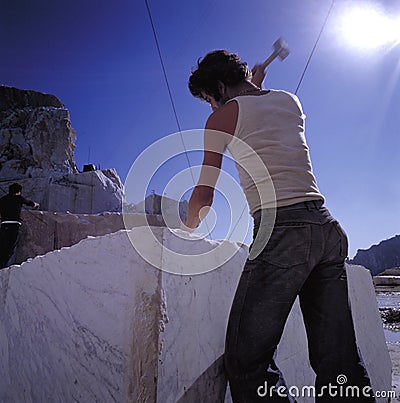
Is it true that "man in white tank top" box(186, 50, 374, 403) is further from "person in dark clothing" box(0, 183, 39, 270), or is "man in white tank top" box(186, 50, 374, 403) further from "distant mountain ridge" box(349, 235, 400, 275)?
"distant mountain ridge" box(349, 235, 400, 275)

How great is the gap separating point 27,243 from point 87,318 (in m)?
4.29

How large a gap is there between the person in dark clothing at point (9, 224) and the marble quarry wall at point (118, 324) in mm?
3340

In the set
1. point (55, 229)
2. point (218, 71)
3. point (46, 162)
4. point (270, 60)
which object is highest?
point (46, 162)

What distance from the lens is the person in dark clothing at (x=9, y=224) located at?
195 inches

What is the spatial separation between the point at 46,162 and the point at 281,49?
23.6 metres

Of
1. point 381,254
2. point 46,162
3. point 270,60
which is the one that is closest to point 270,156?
point 270,60

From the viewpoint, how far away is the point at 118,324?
134 cm

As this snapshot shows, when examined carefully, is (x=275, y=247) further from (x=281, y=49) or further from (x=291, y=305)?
(x=281, y=49)

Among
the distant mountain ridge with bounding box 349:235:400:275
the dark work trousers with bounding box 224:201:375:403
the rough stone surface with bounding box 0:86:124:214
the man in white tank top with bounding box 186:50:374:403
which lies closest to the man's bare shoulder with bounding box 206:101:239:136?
the man in white tank top with bounding box 186:50:374:403

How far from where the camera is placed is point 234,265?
178cm

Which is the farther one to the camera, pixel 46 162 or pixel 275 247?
pixel 46 162

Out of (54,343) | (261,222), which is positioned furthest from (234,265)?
(54,343)

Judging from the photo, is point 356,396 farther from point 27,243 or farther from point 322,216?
point 27,243

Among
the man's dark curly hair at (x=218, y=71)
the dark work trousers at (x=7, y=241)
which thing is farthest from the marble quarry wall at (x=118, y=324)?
the dark work trousers at (x=7, y=241)
